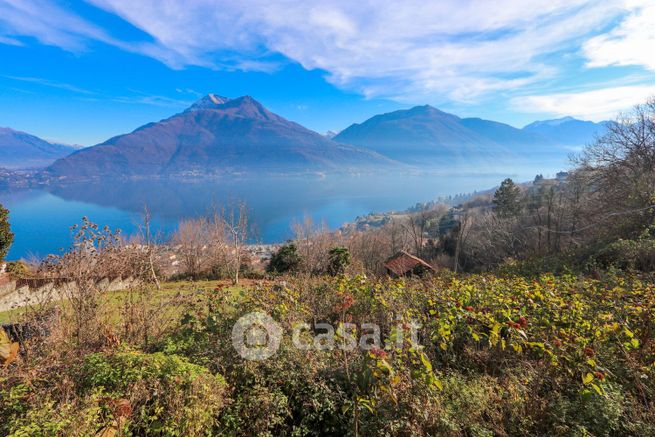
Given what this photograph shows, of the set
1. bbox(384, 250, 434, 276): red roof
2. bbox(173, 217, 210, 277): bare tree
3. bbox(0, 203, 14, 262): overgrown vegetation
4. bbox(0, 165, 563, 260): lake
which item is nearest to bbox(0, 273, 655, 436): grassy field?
bbox(0, 203, 14, 262): overgrown vegetation

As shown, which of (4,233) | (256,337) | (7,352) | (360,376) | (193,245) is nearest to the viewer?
(360,376)

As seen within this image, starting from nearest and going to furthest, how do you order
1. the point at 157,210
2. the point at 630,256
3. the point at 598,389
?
the point at 598,389
the point at 630,256
the point at 157,210

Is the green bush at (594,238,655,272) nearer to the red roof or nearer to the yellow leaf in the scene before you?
the red roof

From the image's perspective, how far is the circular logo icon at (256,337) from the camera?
11.3 ft

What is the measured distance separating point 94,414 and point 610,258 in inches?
457

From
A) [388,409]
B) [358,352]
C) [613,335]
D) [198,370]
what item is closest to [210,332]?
[198,370]

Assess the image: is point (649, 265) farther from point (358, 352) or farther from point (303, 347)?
point (303, 347)

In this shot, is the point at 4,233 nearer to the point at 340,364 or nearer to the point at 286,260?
the point at 286,260

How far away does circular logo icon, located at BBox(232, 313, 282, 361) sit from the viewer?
11.3ft

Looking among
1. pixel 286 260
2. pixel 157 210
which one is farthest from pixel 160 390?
pixel 157 210

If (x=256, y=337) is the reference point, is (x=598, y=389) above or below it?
above

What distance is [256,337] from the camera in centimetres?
350

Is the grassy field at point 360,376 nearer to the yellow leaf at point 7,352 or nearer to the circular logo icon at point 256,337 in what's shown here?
the circular logo icon at point 256,337

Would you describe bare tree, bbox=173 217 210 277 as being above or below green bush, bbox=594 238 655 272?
below
